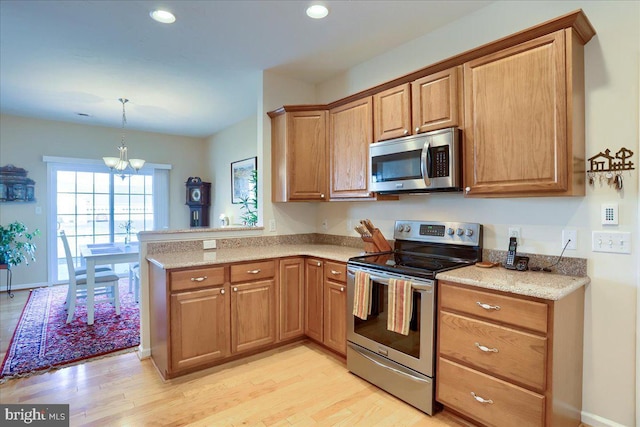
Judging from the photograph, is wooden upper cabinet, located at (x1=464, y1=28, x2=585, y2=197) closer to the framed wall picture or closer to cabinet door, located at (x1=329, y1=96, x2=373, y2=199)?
cabinet door, located at (x1=329, y1=96, x2=373, y2=199)

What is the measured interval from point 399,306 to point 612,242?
1197 millimetres

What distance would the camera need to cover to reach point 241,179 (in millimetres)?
5402

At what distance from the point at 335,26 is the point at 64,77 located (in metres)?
2.92

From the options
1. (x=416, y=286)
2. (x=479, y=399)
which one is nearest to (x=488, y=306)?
(x=416, y=286)

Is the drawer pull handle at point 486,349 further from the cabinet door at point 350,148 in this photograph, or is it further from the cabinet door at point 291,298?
the cabinet door at point 291,298

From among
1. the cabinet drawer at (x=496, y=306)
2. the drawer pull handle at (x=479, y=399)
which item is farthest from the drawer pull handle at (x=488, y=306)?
the drawer pull handle at (x=479, y=399)

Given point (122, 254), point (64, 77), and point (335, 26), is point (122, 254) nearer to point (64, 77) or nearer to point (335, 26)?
point (64, 77)

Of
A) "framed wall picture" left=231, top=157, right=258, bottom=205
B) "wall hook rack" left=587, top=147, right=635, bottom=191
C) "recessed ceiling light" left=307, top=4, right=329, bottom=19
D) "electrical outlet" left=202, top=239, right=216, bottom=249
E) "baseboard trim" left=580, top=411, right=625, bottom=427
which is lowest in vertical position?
"baseboard trim" left=580, top=411, right=625, bottom=427

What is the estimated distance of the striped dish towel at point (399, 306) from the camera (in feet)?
6.88

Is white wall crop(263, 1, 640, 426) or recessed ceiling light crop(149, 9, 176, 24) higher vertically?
recessed ceiling light crop(149, 9, 176, 24)

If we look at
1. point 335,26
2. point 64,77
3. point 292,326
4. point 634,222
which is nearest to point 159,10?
point 335,26

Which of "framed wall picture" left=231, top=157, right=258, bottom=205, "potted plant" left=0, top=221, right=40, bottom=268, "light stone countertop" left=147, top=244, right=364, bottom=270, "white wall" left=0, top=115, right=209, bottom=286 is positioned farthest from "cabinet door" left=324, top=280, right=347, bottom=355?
"white wall" left=0, top=115, right=209, bottom=286

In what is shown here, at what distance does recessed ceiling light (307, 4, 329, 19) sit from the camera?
2.35 meters

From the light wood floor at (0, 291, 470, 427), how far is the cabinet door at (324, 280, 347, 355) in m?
0.16
